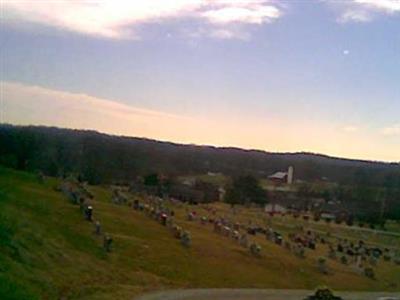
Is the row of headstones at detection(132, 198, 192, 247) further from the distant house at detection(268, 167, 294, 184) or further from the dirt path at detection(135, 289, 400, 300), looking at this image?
the distant house at detection(268, 167, 294, 184)

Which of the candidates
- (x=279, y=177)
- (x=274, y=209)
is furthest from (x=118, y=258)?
(x=279, y=177)

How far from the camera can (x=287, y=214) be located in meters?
75.9

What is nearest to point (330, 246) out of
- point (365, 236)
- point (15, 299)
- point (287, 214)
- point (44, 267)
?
point (365, 236)

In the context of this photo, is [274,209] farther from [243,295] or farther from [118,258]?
[243,295]

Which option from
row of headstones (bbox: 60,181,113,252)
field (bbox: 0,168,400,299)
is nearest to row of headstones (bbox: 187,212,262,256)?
field (bbox: 0,168,400,299)

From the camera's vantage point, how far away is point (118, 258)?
3319cm

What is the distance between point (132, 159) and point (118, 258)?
59.8m

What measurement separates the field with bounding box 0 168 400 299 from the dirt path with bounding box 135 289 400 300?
96 cm

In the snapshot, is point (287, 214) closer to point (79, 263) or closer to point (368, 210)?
point (368, 210)

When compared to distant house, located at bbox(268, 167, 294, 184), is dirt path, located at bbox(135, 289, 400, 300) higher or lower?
lower

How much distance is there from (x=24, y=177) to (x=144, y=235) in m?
16.9

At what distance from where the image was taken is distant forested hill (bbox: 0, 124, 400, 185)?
70.8m

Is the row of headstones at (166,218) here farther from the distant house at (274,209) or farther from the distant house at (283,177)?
the distant house at (283,177)

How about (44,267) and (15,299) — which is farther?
(44,267)
